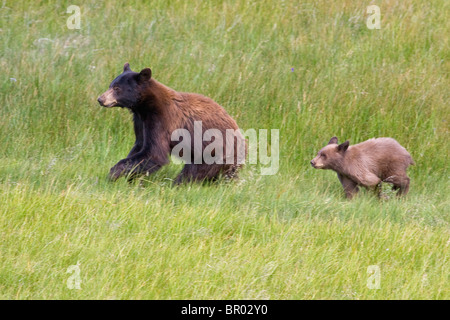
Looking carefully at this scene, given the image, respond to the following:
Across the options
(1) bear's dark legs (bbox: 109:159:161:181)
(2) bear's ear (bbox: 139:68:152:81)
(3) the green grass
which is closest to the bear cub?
(3) the green grass

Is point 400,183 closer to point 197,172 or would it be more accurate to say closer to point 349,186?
point 349,186

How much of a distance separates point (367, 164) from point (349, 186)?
13.3 inches

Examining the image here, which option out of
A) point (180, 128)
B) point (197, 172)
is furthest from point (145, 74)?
point (197, 172)

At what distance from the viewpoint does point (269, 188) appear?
7.00m

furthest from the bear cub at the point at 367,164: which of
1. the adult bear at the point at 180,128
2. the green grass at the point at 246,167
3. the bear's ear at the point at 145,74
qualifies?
the bear's ear at the point at 145,74

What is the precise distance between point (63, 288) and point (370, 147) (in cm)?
425

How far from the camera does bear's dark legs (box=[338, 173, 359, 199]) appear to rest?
7.50 metres

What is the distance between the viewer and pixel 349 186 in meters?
7.59

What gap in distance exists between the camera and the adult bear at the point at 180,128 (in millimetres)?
7137

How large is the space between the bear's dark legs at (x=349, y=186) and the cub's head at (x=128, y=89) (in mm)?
2534

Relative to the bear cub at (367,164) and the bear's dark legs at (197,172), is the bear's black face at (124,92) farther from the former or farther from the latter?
the bear cub at (367,164)

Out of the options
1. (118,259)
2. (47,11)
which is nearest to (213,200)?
(118,259)

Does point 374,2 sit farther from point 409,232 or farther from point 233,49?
point 409,232

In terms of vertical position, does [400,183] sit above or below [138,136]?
below
